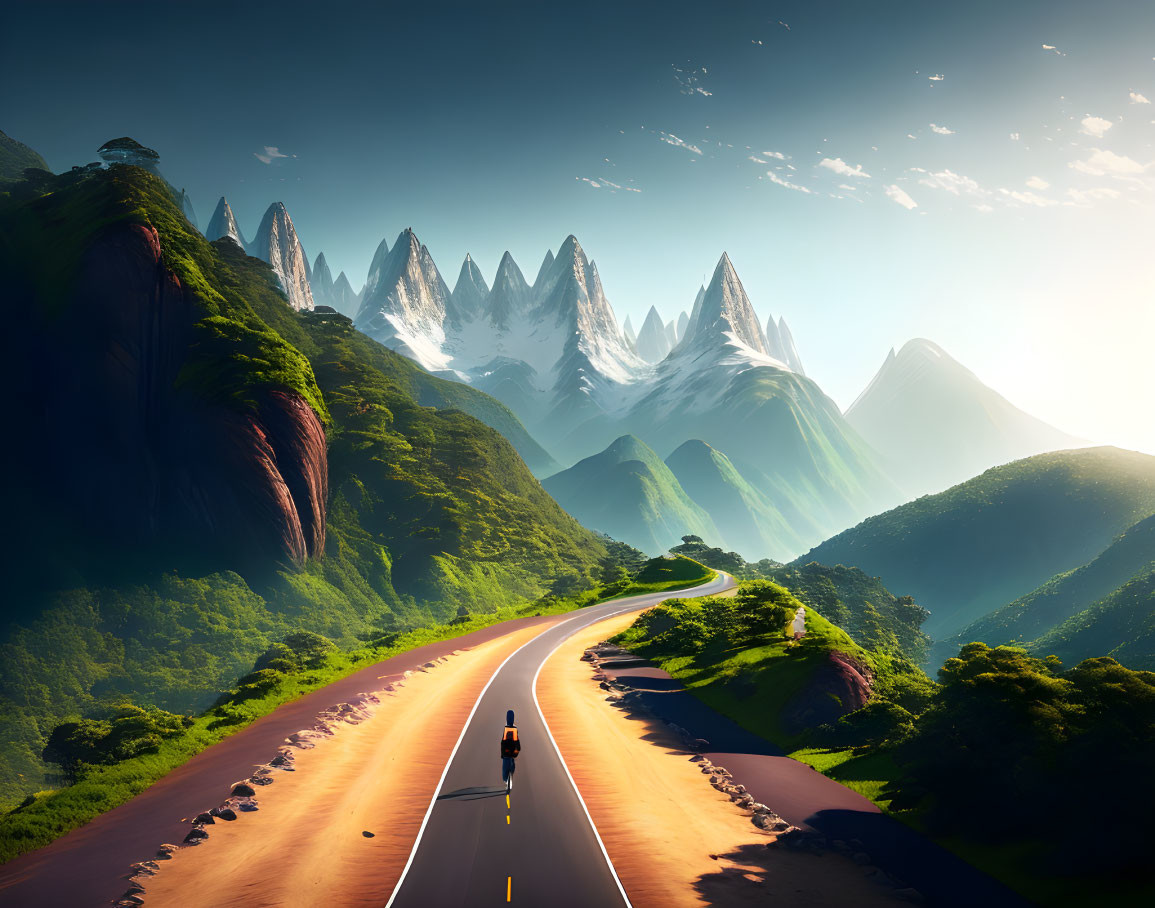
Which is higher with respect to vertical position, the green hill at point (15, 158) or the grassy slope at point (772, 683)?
the green hill at point (15, 158)

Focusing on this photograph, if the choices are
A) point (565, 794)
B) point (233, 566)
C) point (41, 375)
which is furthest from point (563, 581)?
point (565, 794)

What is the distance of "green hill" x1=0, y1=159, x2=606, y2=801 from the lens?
47.3 m

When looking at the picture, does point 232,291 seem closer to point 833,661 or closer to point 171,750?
point 171,750

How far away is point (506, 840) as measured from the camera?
1797 centimetres

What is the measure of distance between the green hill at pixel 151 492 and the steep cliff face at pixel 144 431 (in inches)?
6.6

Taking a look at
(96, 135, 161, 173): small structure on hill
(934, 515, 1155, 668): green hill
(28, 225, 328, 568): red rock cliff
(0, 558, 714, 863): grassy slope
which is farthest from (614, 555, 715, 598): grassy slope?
(96, 135, 161, 173): small structure on hill

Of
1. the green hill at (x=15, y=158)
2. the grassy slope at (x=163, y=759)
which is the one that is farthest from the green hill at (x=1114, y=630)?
the green hill at (x=15, y=158)

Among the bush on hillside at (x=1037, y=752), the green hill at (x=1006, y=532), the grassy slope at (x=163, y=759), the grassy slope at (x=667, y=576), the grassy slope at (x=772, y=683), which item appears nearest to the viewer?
the bush on hillside at (x=1037, y=752)

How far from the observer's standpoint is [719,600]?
55000 millimetres

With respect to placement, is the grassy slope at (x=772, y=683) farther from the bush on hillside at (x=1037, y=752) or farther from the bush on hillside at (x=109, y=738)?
the bush on hillside at (x=109, y=738)

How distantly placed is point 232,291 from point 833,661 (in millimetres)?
74259

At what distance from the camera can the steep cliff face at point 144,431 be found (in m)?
55.5

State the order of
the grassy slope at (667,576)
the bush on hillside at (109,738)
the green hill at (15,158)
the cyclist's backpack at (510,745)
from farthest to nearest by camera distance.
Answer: the green hill at (15,158) → the grassy slope at (667,576) → the bush on hillside at (109,738) → the cyclist's backpack at (510,745)

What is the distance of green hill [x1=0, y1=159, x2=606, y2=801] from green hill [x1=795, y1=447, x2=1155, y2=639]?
92071mm
